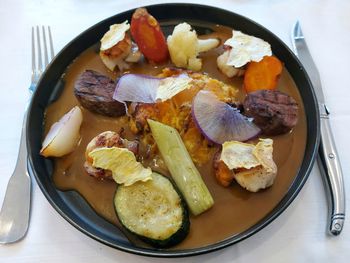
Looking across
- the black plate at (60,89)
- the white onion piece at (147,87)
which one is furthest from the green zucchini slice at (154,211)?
the white onion piece at (147,87)

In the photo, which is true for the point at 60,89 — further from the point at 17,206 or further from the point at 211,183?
the point at 211,183

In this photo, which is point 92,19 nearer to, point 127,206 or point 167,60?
→ point 167,60

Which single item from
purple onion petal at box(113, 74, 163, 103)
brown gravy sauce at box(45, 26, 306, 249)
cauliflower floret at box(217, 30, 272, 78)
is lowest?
brown gravy sauce at box(45, 26, 306, 249)

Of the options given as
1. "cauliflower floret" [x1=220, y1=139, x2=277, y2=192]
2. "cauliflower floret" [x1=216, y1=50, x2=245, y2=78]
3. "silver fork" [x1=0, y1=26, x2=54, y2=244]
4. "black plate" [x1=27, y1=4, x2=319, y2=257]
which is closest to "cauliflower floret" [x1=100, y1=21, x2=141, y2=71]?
"black plate" [x1=27, y1=4, x2=319, y2=257]

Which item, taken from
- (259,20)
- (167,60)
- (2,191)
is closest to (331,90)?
(259,20)

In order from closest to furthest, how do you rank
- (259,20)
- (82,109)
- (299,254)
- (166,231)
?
1. (166,231)
2. (299,254)
3. (82,109)
4. (259,20)

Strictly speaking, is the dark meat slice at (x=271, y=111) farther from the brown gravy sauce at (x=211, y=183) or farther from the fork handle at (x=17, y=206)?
the fork handle at (x=17, y=206)

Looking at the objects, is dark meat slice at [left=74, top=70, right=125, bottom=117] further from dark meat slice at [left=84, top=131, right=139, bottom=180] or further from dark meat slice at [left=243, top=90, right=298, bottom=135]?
dark meat slice at [left=243, top=90, right=298, bottom=135]
